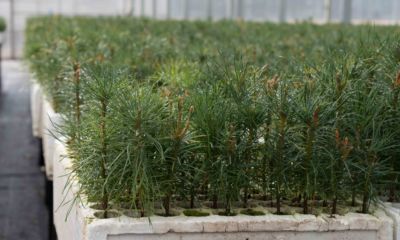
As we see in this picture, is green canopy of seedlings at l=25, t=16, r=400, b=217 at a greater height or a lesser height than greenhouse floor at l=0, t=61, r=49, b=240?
greater

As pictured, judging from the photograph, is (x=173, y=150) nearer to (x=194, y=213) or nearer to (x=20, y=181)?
(x=194, y=213)

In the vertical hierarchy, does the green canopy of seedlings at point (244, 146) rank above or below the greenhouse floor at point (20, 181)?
above

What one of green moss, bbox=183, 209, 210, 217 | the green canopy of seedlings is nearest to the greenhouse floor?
the green canopy of seedlings

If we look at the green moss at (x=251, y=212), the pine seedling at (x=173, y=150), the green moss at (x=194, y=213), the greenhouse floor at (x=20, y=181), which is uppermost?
the pine seedling at (x=173, y=150)

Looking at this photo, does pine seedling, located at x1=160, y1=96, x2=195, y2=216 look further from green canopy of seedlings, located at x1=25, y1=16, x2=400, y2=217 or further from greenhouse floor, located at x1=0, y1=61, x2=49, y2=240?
greenhouse floor, located at x1=0, y1=61, x2=49, y2=240

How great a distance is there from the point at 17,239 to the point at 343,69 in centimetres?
273

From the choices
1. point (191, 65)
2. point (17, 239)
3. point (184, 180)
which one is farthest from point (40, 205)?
point (184, 180)

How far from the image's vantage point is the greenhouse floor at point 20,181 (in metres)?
5.20

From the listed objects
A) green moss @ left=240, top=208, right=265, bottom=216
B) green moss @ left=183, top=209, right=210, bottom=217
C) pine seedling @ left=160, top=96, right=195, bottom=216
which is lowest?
green moss @ left=240, top=208, right=265, bottom=216

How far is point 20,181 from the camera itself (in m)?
6.64

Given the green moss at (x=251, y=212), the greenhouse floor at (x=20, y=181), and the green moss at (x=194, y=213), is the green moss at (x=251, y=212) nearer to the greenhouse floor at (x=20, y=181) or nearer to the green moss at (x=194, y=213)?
the green moss at (x=194, y=213)

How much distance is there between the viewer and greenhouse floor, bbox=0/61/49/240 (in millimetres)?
5203

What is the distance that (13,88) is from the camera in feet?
46.8

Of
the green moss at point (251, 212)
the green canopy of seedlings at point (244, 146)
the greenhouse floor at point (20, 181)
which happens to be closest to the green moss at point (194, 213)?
the green canopy of seedlings at point (244, 146)
